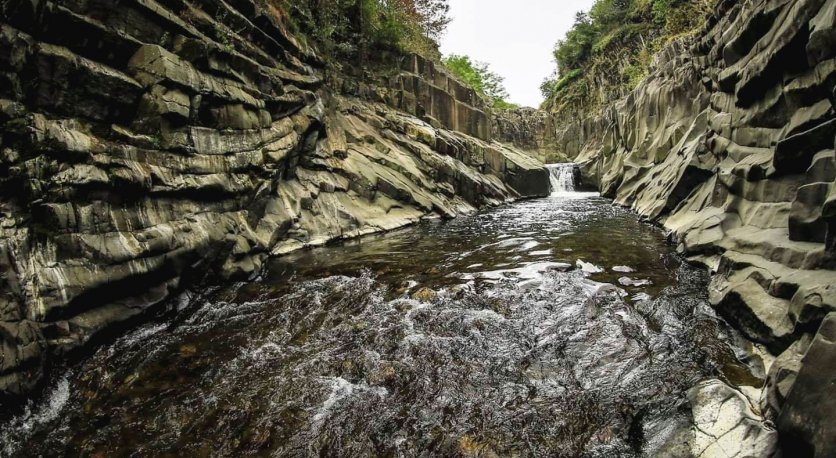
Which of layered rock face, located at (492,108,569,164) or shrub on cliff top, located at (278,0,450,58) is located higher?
shrub on cliff top, located at (278,0,450,58)

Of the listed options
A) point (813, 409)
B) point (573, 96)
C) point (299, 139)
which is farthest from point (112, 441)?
point (573, 96)

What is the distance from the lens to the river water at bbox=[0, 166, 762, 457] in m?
4.39

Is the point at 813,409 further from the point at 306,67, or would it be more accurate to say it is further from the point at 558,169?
the point at 558,169

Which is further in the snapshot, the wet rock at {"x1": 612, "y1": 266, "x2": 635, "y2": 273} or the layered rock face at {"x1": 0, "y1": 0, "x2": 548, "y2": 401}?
the wet rock at {"x1": 612, "y1": 266, "x2": 635, "y2": 273}

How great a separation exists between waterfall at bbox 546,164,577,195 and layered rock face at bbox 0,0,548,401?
992 inches

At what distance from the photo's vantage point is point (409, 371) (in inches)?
221

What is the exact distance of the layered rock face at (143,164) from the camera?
21.1 ft

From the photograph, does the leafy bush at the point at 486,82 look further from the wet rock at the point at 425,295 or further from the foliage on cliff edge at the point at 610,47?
the wet rock at the point at 425,295

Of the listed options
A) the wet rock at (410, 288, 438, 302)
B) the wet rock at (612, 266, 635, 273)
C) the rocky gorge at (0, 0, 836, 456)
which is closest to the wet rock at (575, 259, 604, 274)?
the wet rock at (612, 266, 635, 273)

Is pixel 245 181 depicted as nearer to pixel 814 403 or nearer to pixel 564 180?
pixel 814 403

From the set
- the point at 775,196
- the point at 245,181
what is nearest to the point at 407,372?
the point at 775,196

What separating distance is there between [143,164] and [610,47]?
179 feet

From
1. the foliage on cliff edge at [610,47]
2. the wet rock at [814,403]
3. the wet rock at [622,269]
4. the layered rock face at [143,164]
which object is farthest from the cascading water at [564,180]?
the wet rock at [814,403]

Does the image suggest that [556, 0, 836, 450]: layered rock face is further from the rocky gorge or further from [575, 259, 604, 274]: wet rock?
[575, 259, 604, 274]: wet rock
